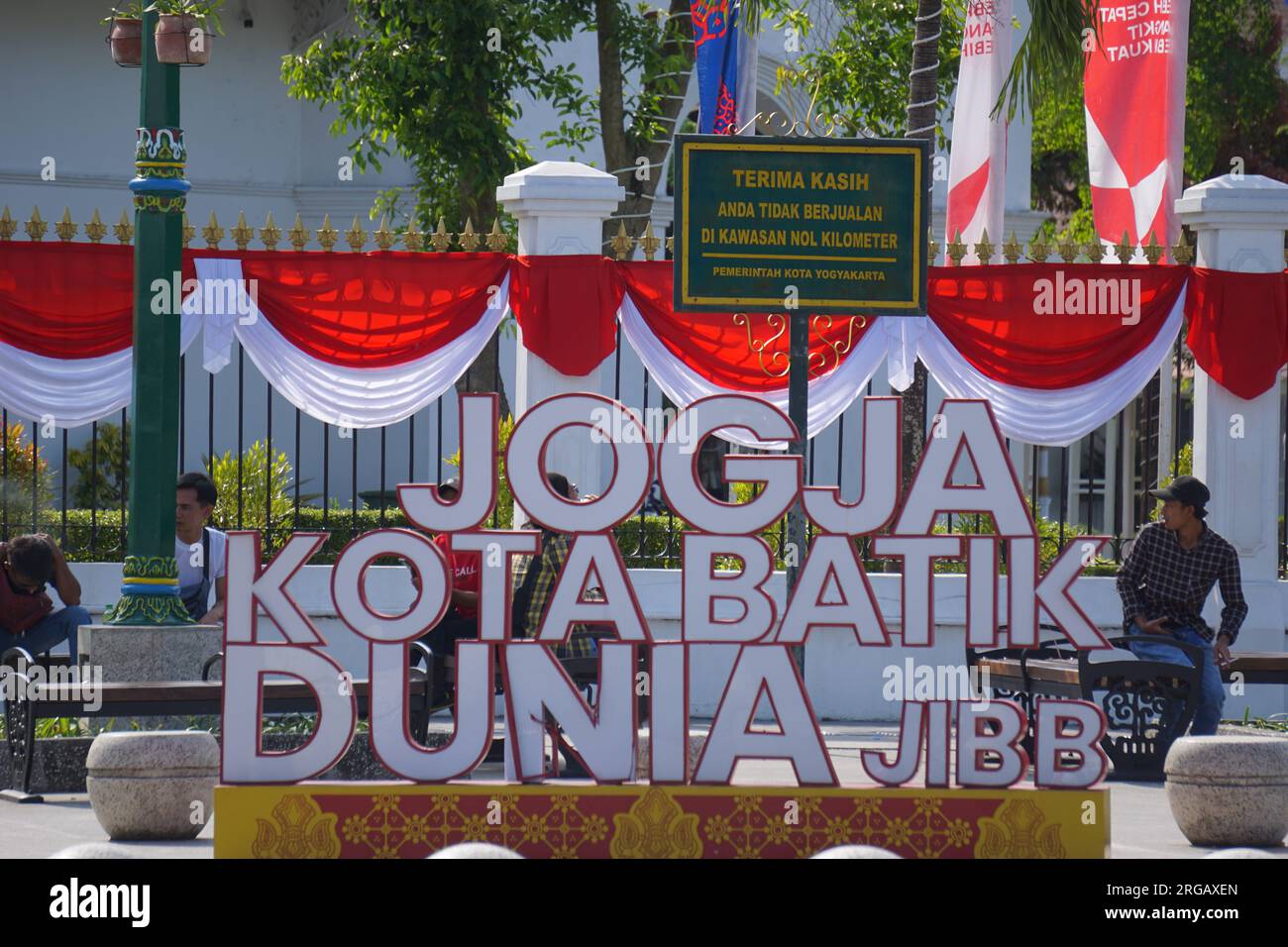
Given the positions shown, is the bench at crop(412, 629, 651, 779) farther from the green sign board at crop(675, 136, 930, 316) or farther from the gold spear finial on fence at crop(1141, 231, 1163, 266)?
the gold spear finial on fence at crop(1141, 231, 1163, 266)

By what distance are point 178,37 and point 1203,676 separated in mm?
6195

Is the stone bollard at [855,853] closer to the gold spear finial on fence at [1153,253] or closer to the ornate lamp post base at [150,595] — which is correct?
the ornate lamp post base at [150,595]

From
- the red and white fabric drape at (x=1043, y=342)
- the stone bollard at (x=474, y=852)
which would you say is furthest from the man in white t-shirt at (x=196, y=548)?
the stone bollard at (x=474, y=852)

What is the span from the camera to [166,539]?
10.4 metres

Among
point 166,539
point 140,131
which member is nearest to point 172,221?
point 140,131

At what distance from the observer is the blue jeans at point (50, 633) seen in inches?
414

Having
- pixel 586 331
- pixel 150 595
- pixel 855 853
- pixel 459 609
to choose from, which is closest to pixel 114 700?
pixel 150 595

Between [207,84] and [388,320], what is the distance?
10.7 meters

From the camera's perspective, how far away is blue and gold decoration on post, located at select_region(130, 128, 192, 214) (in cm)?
1046

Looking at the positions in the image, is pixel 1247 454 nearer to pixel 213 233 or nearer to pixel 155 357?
pixel 213 233

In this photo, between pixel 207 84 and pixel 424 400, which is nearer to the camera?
pixel 424 400

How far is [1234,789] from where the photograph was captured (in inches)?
321

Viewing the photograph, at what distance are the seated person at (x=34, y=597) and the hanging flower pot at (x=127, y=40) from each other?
8.67 feet
